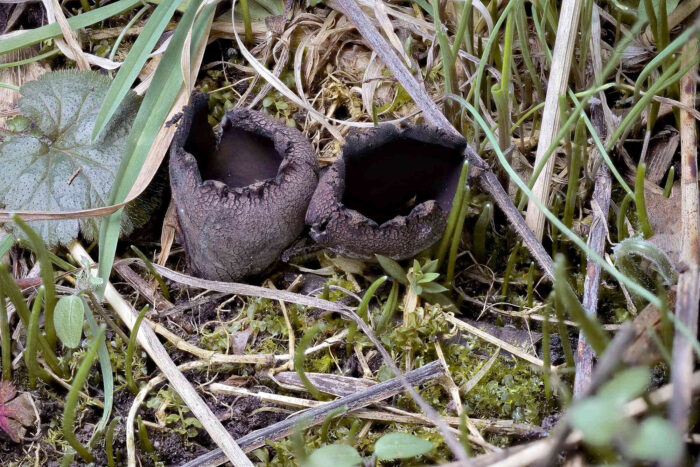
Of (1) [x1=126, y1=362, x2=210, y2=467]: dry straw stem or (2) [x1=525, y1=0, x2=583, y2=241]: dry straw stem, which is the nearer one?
(1) [x1=126, y1=362, x2=210, y2=467]: dry straw stem

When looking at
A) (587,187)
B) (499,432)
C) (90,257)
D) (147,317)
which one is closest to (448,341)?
(499,432)

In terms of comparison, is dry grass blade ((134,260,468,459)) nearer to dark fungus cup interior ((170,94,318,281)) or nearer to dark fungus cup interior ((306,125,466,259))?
dark fungus cup interior ((170,94,318,281))

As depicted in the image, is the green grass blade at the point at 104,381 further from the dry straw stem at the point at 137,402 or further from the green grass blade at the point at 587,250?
the green grass blade at the point at 587,250

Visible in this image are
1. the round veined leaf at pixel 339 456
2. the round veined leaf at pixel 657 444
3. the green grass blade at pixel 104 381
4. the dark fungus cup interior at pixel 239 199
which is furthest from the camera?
the dark fungus cup interior at pixel 239 199

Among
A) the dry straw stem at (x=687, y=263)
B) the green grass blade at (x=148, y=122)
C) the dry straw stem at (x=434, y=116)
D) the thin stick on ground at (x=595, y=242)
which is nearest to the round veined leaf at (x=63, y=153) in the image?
the green grass blade at (x=148, y=122)

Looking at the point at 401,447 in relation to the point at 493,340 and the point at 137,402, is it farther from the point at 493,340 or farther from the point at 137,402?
the point at 137,402

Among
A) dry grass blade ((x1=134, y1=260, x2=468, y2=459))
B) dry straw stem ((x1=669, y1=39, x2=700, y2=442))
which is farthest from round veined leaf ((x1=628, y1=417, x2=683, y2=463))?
dry grass blade ((x1=134, y1=260, x2=468, y2=459))

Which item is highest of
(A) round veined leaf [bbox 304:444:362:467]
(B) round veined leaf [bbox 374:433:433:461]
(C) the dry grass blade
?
(A) round veined leaf [bbox 304:444:362:467]
